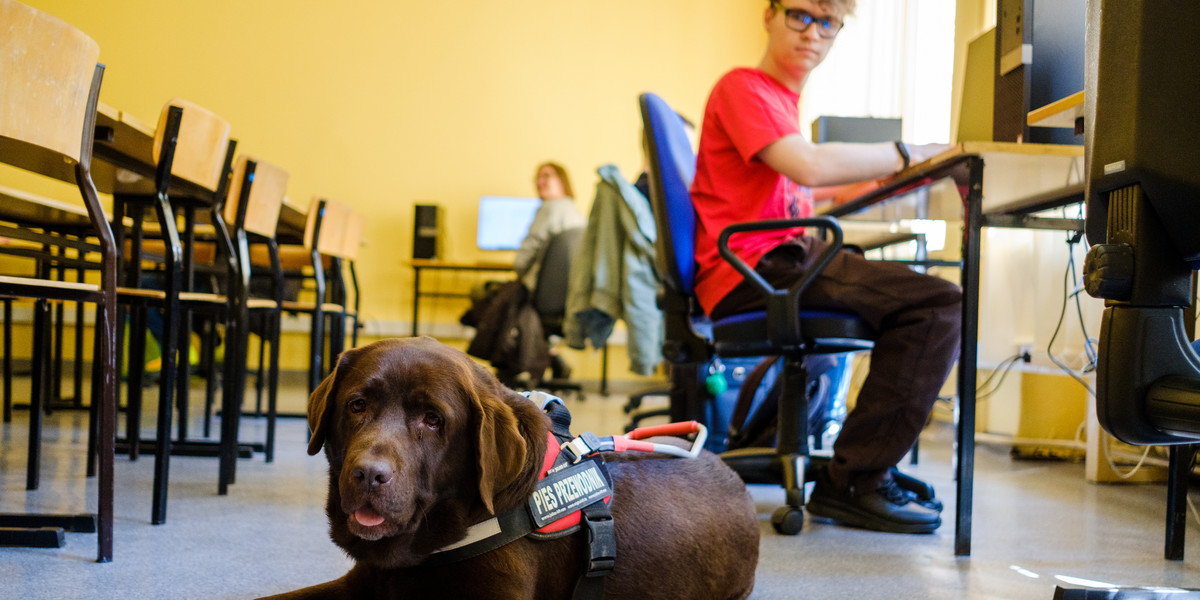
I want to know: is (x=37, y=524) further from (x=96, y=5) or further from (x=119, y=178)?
(x=96, y=5)

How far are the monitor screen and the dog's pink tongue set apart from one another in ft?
18.2

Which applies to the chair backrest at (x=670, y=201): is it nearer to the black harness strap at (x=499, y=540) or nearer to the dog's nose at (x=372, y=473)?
the black harness strap at (x=499, y=540)

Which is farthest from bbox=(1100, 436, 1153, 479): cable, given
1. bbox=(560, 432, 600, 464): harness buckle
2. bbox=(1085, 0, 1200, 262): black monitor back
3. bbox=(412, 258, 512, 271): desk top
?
bbox=(412, 258, 512, 271): desk top

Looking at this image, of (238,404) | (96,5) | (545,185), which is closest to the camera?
(238,404)

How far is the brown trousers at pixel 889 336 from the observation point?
1.88m

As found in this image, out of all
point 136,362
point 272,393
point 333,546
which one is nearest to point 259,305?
point 272,393

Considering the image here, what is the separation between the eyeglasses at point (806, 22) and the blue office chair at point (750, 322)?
1.25 ft

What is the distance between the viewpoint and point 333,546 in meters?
1.71

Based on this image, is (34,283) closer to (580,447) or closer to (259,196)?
(580,447)

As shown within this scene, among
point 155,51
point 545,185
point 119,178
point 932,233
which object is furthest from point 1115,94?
point 155,51

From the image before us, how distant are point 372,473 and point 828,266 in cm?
133

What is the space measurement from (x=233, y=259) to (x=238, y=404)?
39 centimetres

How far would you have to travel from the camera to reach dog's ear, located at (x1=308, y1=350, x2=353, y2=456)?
1023mm

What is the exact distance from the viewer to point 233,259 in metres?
2.30
